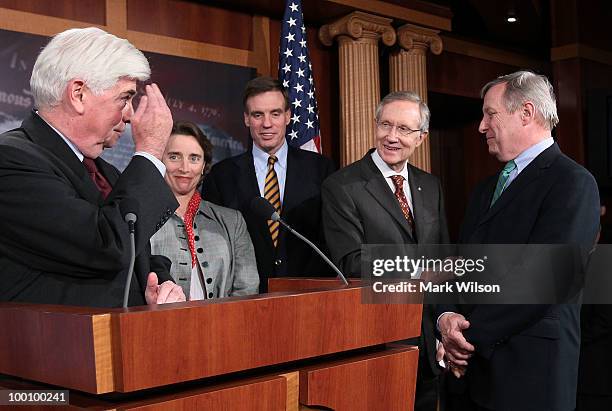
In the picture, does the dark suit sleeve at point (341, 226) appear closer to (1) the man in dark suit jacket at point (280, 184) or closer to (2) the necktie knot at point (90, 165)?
(1) the man in dark suit jacket at point (280, 184)

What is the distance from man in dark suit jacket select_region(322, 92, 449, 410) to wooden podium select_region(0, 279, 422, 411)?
45.9 inches

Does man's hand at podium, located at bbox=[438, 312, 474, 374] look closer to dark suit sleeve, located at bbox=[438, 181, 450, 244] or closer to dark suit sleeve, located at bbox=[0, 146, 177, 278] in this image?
dark suit sleeve, located at bbox=[438, 181, 450, 244]

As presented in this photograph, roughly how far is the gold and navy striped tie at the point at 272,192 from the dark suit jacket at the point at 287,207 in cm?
3

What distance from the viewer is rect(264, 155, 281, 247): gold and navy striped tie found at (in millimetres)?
3525

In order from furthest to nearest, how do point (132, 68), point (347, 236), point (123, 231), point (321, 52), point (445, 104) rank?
point (445, 104) → point (321, 52) → point (347, 236) → point (132, 68) → point (123, 231)

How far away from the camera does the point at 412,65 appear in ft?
18.6

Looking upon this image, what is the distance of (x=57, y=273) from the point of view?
1.66 meters

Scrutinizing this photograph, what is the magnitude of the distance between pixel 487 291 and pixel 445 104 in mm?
4926

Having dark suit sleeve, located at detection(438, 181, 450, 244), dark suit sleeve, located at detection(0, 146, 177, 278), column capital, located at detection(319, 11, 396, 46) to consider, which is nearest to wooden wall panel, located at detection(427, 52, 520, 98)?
column capital, located at detection(319, 11, 396, 46)

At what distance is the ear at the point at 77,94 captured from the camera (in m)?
1.76

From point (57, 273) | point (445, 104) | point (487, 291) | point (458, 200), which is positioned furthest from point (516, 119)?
point (458, 200)

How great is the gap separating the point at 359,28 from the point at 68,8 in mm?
2013

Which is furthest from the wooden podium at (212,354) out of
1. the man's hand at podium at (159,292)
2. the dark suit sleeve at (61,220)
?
the man's hand at podium at (159,292)

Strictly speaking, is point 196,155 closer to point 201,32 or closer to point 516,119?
point 516,119
